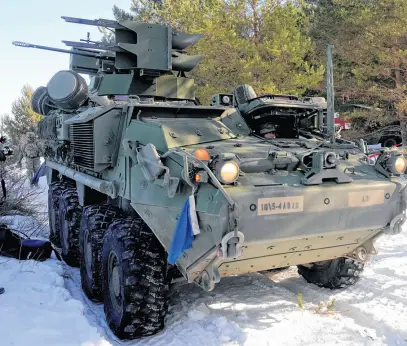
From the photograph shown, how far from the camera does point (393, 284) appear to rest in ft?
17.7

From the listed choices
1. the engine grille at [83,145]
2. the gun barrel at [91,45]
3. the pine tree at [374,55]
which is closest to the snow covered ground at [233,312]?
the engine grille at [83,145]

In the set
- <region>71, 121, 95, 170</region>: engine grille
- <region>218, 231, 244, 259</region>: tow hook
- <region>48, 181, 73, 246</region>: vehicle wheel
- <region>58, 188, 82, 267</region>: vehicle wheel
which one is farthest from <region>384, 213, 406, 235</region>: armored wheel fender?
<region>48, 181, 73, 246</region>: vehicle wheel

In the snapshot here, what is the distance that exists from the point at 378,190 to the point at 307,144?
99 cm

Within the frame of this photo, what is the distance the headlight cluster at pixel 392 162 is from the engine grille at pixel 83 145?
9.48ft

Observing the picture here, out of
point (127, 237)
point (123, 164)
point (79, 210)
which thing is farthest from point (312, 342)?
point (79, 210)

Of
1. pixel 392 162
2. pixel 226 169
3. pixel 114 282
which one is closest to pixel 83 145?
pixel 114 282

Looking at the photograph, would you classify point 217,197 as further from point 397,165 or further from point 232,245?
point 397,165

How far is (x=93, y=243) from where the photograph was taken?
5.10 metres

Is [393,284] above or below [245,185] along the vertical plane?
below

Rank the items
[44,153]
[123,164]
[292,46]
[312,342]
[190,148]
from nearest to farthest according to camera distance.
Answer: [312,342], [190,148], [123,164], [44,153], [292,46]

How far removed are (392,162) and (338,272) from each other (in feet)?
5.23

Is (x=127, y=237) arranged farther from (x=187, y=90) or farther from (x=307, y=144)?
(x=187, y=90)

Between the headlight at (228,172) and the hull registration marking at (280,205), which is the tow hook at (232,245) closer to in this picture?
the hull registration marking at (280,205)

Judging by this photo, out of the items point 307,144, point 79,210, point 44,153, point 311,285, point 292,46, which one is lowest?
point 311,285
